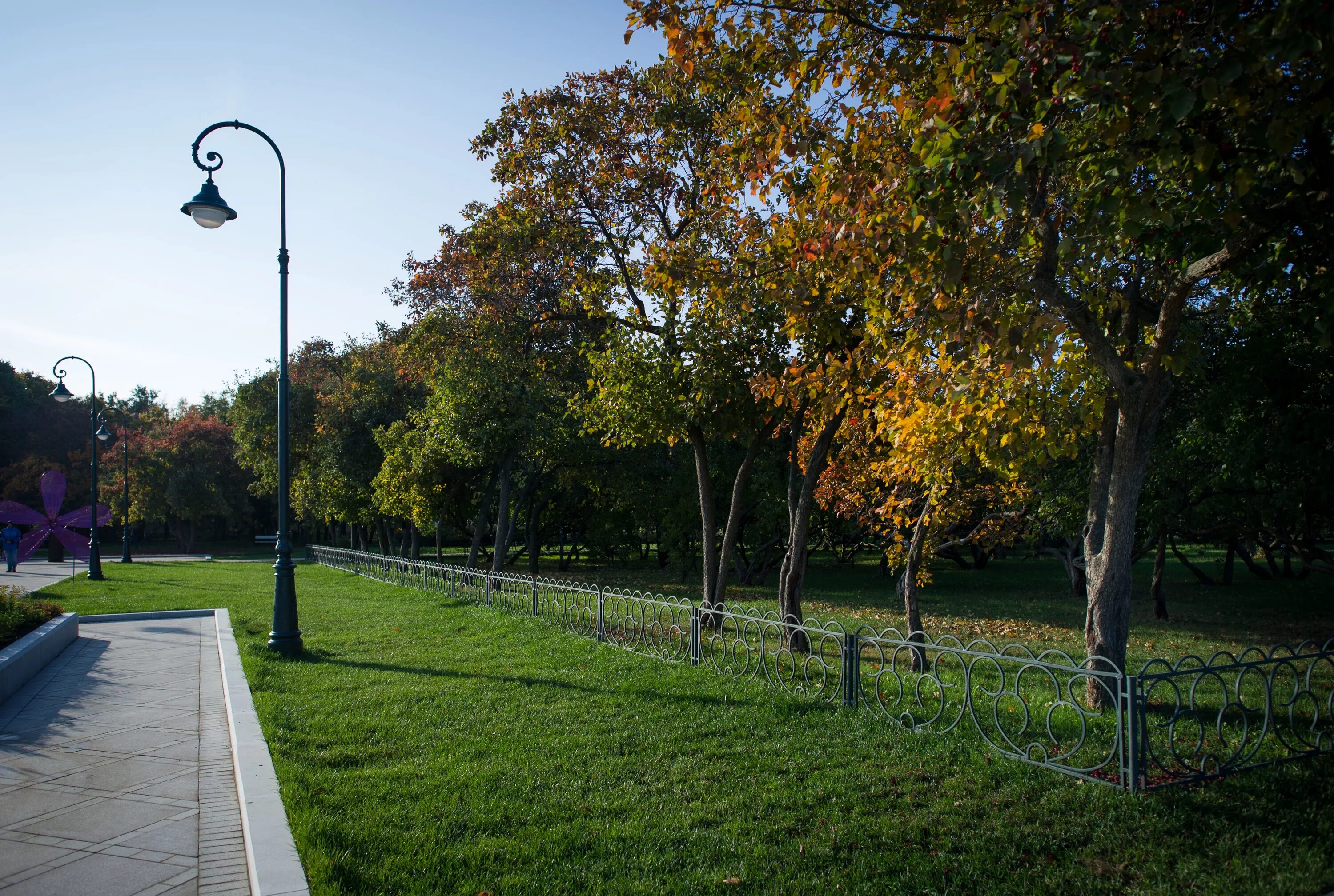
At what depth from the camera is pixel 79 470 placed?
42.6 meters

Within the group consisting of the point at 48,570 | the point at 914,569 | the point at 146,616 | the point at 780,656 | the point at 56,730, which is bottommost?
the point at 48,570

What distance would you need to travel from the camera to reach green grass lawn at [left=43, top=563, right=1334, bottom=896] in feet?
12.5

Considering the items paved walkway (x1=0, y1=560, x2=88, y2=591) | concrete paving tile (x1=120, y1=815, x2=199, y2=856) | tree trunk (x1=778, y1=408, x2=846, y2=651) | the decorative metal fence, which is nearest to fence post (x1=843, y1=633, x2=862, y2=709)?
the decorative metal fence

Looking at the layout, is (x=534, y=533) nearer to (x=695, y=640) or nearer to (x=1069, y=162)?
(x=695, y=640)

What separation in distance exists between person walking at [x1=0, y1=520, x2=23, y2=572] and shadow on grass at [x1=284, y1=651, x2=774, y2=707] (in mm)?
19124

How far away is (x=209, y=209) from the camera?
906 centimetres

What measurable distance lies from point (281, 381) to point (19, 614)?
13.1ft

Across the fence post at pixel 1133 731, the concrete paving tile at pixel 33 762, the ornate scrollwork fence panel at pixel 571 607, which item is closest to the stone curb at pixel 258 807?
the concrete paving tile at pixel 33 762

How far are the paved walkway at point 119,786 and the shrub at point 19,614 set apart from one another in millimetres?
604

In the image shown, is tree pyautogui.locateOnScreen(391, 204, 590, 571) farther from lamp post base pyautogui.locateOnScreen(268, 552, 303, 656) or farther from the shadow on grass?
the shadow on grass

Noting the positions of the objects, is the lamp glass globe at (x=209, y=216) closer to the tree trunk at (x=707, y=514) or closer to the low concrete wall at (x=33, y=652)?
the low concrete wall at (x=33, y=652)

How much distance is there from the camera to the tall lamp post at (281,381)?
9.11 meters

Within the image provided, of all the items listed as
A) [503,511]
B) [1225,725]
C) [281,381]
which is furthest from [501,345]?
[1225,725]

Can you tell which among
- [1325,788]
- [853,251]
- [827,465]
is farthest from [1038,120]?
[827,465]
